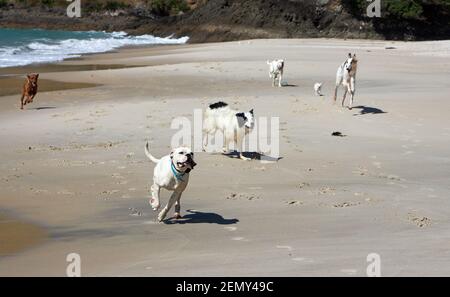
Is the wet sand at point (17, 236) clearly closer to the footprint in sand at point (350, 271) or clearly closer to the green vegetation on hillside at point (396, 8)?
the footprint in sand at point (350, 271)

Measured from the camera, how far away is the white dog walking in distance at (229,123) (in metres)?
11.4

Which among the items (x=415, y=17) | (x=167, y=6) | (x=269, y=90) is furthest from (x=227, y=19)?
(x=269, y=90)

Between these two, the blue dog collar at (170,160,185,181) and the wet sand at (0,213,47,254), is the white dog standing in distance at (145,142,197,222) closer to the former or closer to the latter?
the blue dog collar at (170,160,185,181)

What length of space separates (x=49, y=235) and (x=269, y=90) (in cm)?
1303

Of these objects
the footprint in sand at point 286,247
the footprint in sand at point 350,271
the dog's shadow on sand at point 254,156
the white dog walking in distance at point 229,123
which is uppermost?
the white dog walking in distance at point 229,123

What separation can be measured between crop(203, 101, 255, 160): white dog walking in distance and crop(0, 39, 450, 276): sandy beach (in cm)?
47

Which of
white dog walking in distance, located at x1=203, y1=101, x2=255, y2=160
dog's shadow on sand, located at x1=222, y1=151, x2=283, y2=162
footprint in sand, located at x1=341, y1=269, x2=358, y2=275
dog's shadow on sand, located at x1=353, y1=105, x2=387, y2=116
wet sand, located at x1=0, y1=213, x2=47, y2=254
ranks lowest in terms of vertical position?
dog's shadow on sand, located at x1=222, y1=151, x2=283, y2=162

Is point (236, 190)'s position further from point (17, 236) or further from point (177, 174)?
point (17, 236)

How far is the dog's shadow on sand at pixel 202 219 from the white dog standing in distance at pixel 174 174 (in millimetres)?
86

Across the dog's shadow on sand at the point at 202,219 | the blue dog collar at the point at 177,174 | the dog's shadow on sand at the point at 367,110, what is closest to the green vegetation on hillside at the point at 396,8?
the dog's shadow on sand at the point at 367,110

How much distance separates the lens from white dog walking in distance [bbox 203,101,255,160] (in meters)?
11.4

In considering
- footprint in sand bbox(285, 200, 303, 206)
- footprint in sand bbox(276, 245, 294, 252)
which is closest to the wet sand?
footprint in sand bbox(276, 245, 294, 252)

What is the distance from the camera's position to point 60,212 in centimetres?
828
